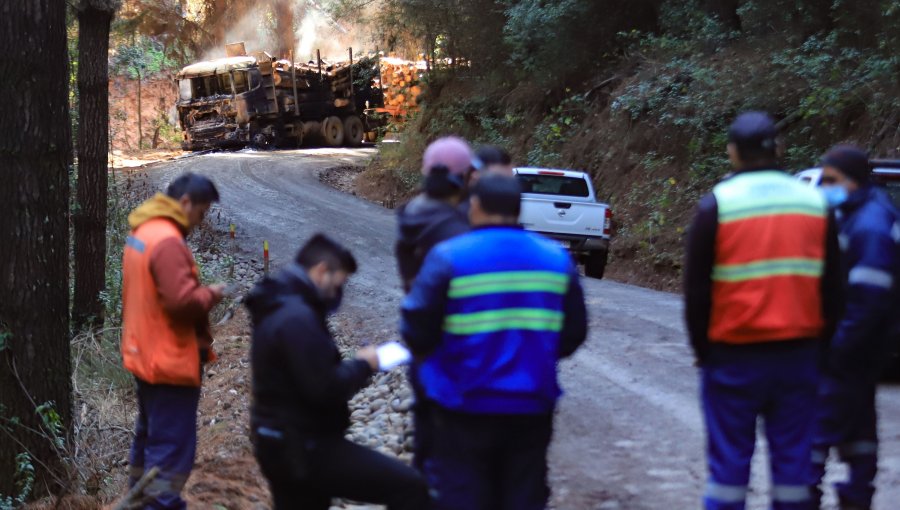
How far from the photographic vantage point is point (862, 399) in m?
4.90

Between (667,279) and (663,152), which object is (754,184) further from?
(663,152)

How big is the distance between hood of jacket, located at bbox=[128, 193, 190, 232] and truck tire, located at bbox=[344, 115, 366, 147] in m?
37.3

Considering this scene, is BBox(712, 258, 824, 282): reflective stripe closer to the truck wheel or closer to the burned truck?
the truck wheel

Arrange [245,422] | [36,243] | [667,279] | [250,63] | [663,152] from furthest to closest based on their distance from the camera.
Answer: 1. [250,63]
2. [663,152]
3. [667,279]
4. [245,422]
5. [36,243]

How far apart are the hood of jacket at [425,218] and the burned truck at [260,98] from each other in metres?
33.5

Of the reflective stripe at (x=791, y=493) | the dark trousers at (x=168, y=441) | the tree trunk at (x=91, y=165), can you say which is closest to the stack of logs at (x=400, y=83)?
the tree trunk at (x=91, y=165)

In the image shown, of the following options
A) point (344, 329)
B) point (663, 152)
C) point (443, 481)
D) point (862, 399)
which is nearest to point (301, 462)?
point (443, 481)

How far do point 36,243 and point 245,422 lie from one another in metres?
3.18

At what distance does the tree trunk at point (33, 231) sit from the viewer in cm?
659

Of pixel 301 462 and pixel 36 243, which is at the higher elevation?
pixel 36 243

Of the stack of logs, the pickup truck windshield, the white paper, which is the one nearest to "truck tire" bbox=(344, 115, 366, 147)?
the stack of logs

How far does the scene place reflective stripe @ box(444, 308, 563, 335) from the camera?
12.2ft

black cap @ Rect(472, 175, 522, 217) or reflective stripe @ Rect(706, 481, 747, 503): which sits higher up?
black cap @ Rect(472, 175, 522, 217)

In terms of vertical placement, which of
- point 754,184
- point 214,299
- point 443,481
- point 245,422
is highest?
point 754,184
